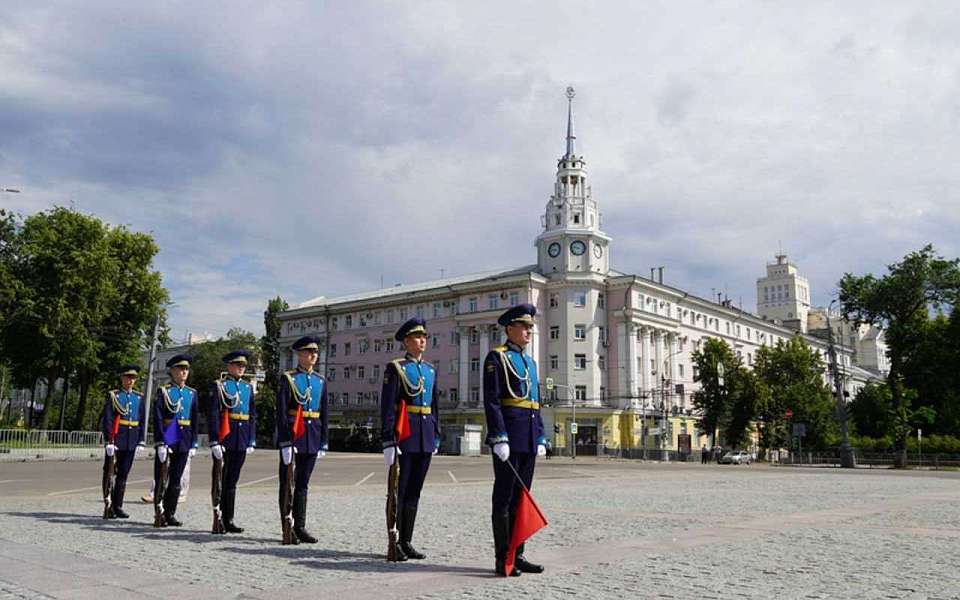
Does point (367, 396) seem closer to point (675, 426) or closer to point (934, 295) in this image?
point (675, 426)

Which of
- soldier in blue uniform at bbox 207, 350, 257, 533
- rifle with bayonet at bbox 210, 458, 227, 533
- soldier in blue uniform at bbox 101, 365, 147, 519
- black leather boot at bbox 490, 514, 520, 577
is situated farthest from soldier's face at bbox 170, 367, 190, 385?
black leather boot at bbox 490, 514, 520, 577

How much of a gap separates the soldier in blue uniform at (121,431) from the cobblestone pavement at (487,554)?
442 mm

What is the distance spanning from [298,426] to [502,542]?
10.7ft

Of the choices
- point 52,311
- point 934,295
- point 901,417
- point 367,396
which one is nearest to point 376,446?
point 367,396

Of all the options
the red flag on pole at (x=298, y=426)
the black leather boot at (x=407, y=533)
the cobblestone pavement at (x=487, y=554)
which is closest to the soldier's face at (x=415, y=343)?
the black leather boot at (x=407, y=533)

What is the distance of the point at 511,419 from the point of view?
766 cm

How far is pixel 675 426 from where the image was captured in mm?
78250

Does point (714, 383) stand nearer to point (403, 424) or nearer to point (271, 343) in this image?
point (271, 343)

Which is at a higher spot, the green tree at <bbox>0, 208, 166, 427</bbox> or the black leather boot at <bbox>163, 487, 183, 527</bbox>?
the green tree at <bbox>0, 208, 166, 427</bbox>

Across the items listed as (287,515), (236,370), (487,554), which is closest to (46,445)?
(236,370)

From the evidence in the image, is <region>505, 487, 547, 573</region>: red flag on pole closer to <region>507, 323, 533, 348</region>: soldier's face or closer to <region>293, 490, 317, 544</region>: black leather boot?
<region>507, 323, 533, 348</region>: soldier's face

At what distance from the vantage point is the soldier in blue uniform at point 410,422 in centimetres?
803

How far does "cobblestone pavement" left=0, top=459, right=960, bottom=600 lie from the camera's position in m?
6.30

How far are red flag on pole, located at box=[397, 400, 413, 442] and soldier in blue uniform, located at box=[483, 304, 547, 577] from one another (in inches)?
39.2
